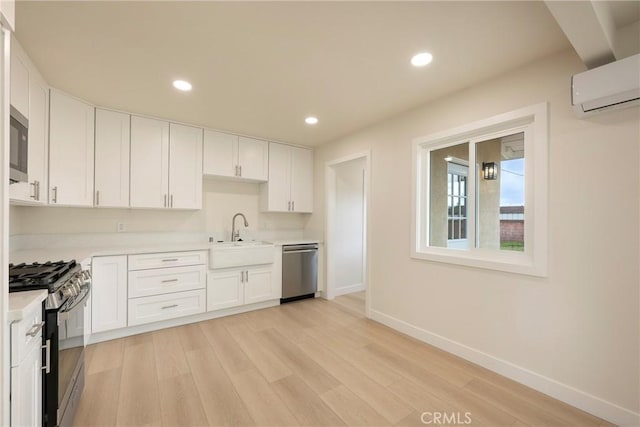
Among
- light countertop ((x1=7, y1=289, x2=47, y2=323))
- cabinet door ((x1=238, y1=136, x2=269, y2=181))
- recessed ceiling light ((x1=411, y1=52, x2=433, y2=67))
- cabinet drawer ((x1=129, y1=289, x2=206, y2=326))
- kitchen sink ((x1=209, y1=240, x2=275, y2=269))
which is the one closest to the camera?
light countertop ((x1=7, y1=289, x2=47, y2=323))

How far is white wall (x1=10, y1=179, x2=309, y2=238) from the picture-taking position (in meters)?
2.82

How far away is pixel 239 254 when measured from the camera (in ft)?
11.4

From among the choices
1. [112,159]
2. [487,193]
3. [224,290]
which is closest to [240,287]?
[224,290]

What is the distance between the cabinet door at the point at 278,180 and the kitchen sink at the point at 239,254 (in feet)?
2.25

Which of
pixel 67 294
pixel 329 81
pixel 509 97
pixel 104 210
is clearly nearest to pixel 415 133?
pixel 509 97

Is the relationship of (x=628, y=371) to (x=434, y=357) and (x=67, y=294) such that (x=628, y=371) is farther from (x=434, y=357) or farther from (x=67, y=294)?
(x=67, y=294)

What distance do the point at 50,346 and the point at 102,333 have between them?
1.76m

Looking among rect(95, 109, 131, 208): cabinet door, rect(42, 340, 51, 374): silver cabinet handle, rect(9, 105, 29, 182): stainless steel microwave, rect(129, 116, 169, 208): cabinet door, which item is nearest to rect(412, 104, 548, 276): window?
rect(42, 340, 51, 374): silver cabinet handle

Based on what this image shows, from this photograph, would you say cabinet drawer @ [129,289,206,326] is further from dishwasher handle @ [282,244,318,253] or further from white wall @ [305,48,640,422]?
white wall @ [305,48,640,422]

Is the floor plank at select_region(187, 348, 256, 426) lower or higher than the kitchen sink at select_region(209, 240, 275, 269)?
lower

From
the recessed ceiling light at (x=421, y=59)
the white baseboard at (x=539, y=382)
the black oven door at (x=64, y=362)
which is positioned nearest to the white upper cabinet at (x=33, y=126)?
the black oven door at (x=64, y=362)

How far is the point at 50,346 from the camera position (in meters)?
1.32

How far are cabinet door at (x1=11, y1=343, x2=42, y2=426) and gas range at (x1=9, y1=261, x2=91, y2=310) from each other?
242 millimetres

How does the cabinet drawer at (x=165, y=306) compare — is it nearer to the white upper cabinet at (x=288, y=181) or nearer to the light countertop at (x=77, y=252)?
the light countertop at (x=77, y=252)
